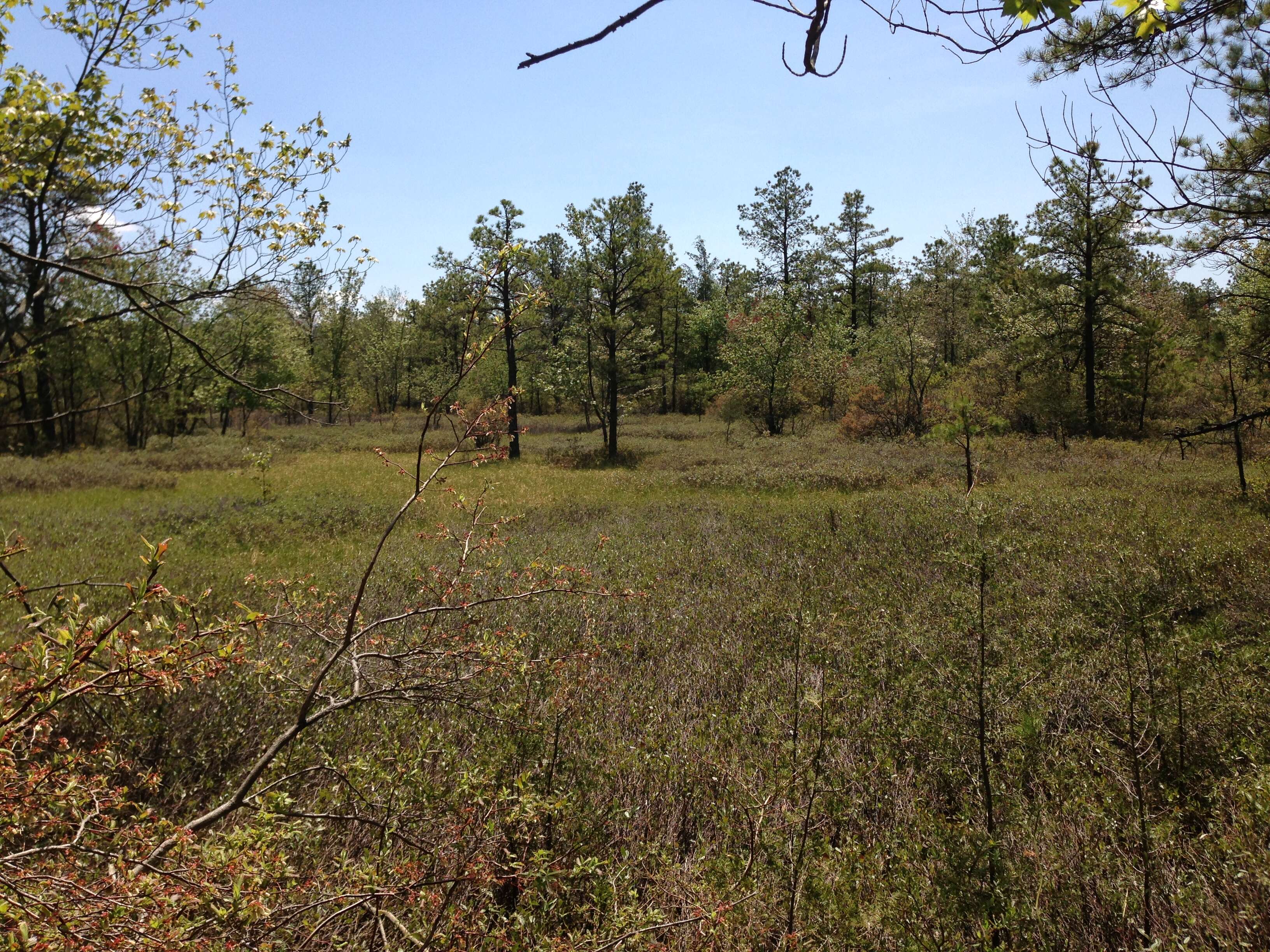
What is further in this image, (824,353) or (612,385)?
(824,353)

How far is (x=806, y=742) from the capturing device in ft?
13.2

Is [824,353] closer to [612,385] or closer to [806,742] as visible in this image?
[612,385]

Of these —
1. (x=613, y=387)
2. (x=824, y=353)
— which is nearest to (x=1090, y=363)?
(x=824, y=353)

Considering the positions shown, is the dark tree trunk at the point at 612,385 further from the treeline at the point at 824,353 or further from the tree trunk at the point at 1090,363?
the tree trunk at the point at 1090,363

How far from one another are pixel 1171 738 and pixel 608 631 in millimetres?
4680

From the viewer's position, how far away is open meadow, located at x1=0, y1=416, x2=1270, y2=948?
2617 millimetres

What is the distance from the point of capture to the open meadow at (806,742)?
2617 mm

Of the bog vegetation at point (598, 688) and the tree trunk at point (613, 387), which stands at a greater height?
the tree trunk at point (613, 387)

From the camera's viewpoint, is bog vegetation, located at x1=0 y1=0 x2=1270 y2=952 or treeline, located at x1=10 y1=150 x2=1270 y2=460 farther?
treeline, located at x1=10 y1=150 x2=1270 y2=460

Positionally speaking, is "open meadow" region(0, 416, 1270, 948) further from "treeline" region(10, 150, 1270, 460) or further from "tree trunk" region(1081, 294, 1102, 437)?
"tree trunk" region(1081, 294, 1102, 437)

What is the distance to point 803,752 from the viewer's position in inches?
147

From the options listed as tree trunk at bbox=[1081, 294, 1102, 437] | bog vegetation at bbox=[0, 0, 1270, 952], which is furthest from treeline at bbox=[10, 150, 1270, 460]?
bog vegetation at bbox=[0, 0, 1270, 952]

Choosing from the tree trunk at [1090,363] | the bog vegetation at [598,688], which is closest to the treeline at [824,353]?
the tree trunk at [1090,363]

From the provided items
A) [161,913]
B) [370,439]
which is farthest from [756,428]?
[161,913]
